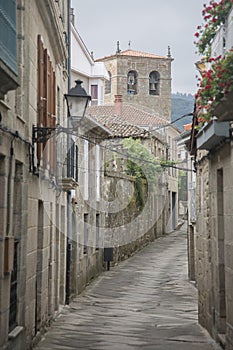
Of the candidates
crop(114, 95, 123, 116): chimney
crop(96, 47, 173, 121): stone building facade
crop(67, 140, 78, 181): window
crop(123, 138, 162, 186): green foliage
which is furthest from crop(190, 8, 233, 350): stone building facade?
crop(96, 47, 173, 121): stone building facade

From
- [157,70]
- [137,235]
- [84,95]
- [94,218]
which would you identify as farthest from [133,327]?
[157,70]

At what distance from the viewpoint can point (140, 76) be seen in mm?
72875

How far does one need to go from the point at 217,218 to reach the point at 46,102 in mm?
3860

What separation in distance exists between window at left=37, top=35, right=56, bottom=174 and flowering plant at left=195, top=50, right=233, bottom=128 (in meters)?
3.84

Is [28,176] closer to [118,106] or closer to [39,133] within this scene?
[39,133]

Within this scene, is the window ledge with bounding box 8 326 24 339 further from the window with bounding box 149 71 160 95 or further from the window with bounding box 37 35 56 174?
the window with bounding box 149 71 160 95

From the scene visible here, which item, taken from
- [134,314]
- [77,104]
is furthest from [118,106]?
[77,104]

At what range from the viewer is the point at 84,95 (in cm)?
1255

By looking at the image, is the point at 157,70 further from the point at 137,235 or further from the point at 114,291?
the point at 114,291

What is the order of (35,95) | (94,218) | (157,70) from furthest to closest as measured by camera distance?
(157,70) < (94,218) < (35,95)

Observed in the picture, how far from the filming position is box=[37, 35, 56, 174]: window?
12148 mm

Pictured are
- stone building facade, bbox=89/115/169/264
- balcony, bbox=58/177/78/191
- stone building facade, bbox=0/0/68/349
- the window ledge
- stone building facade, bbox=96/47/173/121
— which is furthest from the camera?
stone building facade, bbox=96/47/173/121

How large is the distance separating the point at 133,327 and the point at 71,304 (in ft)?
12.1

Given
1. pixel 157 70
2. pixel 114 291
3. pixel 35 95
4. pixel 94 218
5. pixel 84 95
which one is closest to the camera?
pixel 35 95
